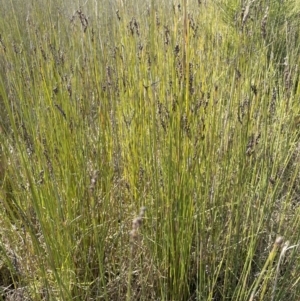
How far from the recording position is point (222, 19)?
8.91 ft

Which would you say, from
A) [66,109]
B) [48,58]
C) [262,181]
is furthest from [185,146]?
[48,58]

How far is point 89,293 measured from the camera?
3.33 feet

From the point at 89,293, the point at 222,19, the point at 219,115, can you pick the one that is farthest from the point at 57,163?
the point at 222,19

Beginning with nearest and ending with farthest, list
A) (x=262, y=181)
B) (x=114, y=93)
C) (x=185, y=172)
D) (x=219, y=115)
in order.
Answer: (x=185, y=172) → (x=262, y=181) → (x=219, y=115) → (x=114, y=93)

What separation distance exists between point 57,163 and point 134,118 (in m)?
0.28

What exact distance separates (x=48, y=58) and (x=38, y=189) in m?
0.60

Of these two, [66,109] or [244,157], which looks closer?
[244,157]

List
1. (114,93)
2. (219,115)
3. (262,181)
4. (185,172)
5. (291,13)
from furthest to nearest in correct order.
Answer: (291,13), (114,93), (219,115), (262,181), (185,172)

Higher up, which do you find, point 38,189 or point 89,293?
point 38,189

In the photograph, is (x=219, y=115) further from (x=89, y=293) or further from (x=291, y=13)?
(x=291, y=13)

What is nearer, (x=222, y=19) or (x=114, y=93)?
(x=114, y=93)

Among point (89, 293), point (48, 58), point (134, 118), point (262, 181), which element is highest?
point (48, 58)

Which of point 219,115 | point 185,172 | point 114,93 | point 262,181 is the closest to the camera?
point 185,172

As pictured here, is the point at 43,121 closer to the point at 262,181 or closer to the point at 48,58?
the point at 48,58
